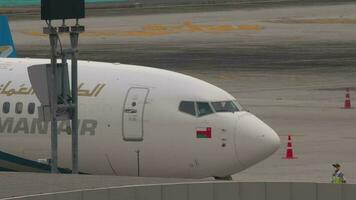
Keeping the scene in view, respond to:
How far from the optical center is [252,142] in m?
36.8

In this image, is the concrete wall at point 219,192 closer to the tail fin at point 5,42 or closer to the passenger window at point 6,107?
the passenger window at point 6,107

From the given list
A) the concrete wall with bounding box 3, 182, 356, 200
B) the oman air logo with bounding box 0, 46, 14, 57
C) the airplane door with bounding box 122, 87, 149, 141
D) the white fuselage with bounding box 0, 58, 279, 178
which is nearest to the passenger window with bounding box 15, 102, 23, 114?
the white fuselage with bounding box 0, 58, 279, 178

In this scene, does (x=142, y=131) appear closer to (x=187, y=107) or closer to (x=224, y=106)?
(x=187, y=107)

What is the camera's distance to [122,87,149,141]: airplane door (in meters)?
37.2

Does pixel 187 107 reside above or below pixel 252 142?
above

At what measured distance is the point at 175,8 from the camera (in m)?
152

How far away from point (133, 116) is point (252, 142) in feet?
11.1

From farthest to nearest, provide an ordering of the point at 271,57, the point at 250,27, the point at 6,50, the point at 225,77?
1. the point at 250,27
2. the point at 271,57
3. the point at 225,77
4. the point at 6,50

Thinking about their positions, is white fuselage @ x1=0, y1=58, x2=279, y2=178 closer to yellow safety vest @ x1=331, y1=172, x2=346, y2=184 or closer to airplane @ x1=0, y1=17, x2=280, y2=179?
airplane @ x1=0, y1=17, x2=280, y2=179

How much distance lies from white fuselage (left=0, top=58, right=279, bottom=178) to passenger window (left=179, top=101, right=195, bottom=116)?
0.43 feet

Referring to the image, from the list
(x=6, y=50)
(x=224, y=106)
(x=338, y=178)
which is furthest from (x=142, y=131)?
(x=6, y=50)

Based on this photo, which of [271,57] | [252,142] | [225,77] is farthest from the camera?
[271,57]

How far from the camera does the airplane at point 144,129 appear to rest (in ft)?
121

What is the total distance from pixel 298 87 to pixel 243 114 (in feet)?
118
